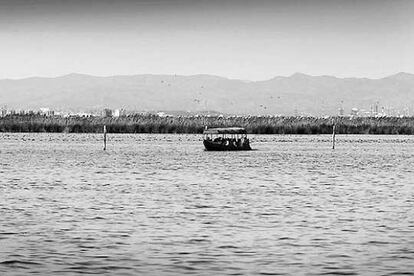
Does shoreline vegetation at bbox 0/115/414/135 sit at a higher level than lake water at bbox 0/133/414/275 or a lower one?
higher

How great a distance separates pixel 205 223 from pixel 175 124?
108 m

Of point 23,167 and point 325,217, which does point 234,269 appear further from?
point 23,167

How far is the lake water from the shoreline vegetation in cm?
8196

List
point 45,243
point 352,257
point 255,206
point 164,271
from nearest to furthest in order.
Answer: point 164,271, point 352,257, point 45,243, point 255,206

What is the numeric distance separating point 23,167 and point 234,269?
126ft

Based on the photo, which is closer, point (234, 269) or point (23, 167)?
point (234, 269)

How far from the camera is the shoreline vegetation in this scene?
448 feet

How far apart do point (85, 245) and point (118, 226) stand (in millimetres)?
3735

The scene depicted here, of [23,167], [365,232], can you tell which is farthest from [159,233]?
[23,167]

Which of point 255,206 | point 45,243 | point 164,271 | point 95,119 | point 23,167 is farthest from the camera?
point 95,119

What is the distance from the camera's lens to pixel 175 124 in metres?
137

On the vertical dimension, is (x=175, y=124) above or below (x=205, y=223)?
above

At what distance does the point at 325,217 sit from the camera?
31172 mm

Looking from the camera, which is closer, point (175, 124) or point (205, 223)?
point (205, 223)
